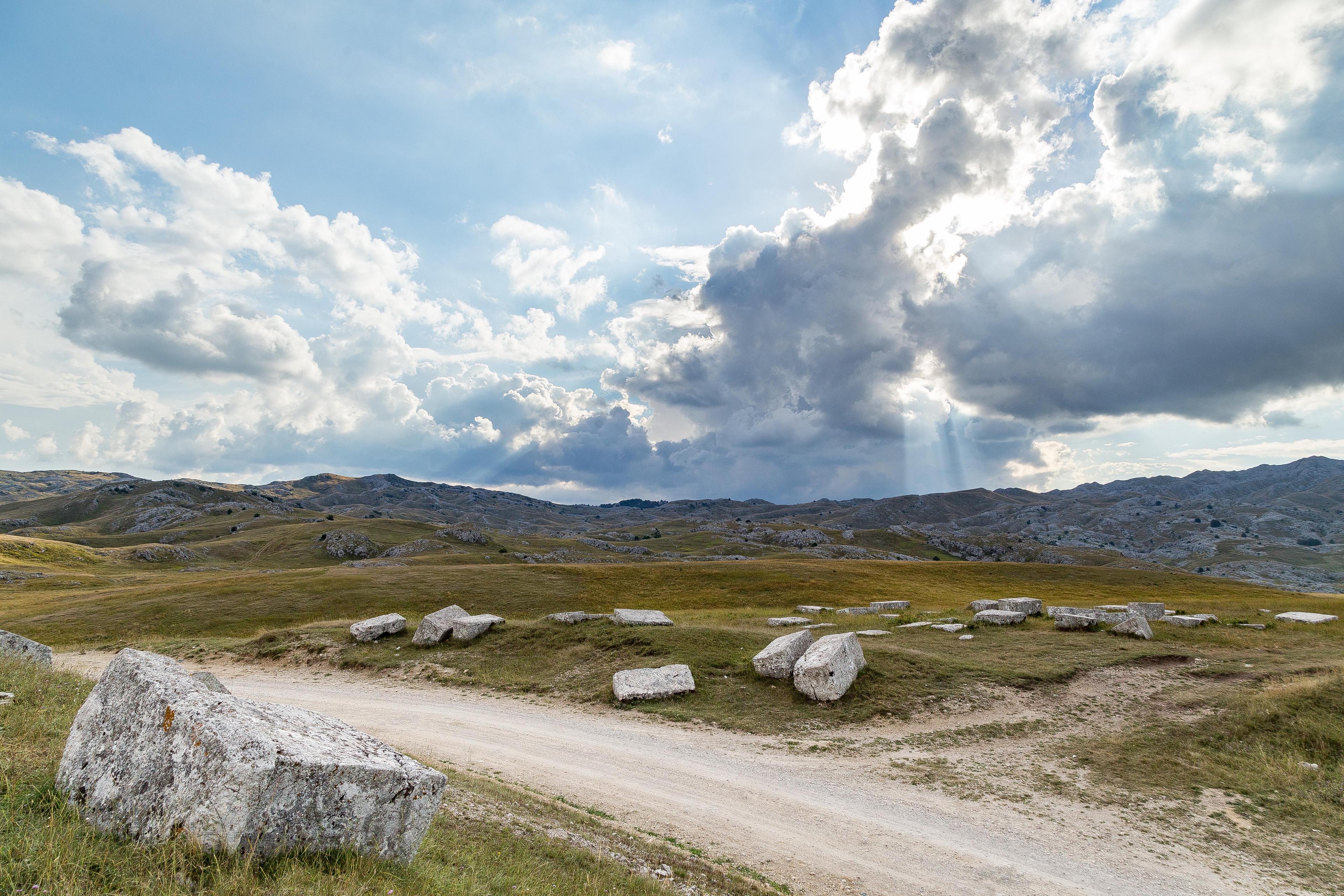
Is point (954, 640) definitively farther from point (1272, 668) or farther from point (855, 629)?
point (1272, 668)

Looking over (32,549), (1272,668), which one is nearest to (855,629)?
(1272,668)

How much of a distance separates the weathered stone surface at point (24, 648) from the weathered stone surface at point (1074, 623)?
164 feet

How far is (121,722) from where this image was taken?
26.2 ft

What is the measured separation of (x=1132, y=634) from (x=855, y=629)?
15819mm

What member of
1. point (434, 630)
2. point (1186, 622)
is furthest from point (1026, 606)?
point (434, 630)

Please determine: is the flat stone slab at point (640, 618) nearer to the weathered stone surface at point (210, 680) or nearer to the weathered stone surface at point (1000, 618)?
the weathered stone surface at point (1000, 618)

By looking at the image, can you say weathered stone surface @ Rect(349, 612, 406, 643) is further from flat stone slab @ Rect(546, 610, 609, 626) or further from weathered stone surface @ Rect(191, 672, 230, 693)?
weathered stone surface @ Rect(191, 672, 230, 693)

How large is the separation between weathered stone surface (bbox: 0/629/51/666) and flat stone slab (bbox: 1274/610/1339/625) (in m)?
67.6

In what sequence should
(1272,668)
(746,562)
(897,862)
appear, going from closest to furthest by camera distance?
1. (897,862)
2. (1272,668)
3. (746,562)

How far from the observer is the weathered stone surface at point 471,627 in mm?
35688

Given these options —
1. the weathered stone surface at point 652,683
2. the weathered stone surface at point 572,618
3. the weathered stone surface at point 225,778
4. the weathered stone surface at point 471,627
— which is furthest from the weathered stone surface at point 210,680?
the weathered stone surface at point 572,618

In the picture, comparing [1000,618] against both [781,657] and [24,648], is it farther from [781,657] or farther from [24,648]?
[24,648]

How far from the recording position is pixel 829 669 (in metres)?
24.9

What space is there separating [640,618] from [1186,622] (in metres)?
36.7
